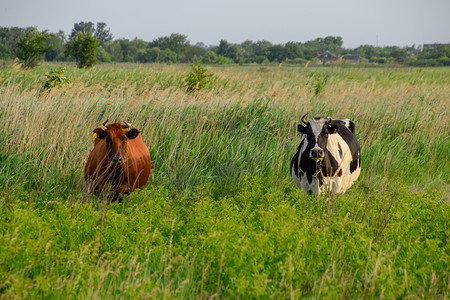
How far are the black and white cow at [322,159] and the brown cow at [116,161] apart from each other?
2.05 m

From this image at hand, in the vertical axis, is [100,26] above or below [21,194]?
above

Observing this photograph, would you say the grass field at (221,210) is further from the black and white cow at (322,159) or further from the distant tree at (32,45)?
the distant tree at (32,45)

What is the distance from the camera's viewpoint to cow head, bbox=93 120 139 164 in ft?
16.5

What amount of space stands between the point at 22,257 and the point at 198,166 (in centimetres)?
376

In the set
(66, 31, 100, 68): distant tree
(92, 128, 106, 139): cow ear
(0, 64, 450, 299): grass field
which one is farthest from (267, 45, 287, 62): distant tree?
(92, 128, 106, 139): cow ear

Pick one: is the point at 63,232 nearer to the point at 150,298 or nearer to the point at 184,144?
the point at 150,298

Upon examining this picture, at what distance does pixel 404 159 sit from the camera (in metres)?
8.57

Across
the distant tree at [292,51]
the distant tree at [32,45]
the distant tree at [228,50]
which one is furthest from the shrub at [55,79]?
the distant tree at [228,50]

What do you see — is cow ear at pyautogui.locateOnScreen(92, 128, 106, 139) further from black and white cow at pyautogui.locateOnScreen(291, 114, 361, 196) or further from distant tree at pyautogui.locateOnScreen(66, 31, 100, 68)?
distant tree at pyautogui.locateOnScreen(66, 31, 100, 68)

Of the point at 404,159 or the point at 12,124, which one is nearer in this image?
the point at 12,124

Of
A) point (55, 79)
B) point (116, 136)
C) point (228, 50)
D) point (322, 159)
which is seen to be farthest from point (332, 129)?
point (228, 50)

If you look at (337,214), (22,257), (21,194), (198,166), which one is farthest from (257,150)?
(22,257)

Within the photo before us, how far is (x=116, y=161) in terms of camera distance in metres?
4.96

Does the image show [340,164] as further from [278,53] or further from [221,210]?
[278,53]
